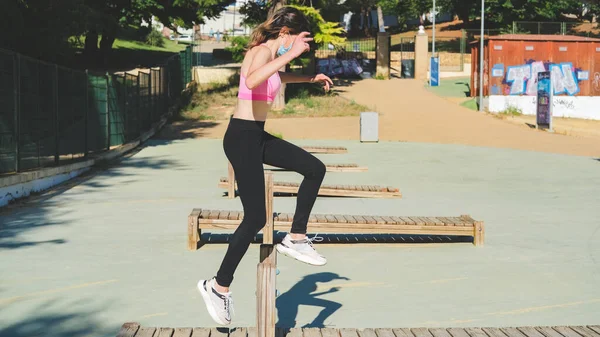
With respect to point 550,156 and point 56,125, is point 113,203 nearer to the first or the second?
point 56,125

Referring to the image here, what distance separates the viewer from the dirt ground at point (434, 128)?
2694 cm

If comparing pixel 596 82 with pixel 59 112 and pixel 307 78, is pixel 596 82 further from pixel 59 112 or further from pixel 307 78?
pixel 307 78

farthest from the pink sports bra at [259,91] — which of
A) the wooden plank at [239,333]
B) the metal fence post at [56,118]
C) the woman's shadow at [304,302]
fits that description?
the metal fence post at [56,118]

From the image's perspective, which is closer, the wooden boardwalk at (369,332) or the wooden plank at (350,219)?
the wooden boardwalk at (369,332)

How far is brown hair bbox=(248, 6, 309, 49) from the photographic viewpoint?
548cm

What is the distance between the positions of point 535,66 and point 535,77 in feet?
2.43

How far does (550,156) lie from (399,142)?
6024 mm

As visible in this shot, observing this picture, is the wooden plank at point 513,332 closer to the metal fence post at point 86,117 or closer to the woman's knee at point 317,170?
the woman's knee at point 317,170

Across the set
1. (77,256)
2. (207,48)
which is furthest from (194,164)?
(207,48)

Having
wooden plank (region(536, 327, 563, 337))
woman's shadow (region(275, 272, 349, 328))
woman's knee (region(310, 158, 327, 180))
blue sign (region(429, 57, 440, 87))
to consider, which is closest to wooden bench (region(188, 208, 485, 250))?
woman's shadow (region(275, 272, 349, 328))

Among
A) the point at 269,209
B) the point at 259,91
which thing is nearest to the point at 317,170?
the point at 259,91

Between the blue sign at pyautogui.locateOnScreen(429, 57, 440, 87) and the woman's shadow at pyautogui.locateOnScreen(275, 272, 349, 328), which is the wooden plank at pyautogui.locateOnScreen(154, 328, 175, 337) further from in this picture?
the blue sign at pyautogui.locateOnScreen(429, 57, 440, 87)

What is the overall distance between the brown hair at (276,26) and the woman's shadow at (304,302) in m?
2.29

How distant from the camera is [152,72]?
1172 inches
